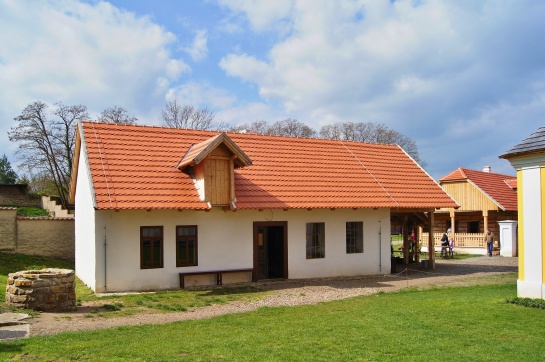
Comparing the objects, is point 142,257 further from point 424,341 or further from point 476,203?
point 476,203

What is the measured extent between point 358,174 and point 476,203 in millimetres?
14318

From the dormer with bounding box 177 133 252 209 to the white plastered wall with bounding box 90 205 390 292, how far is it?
89 centimetres

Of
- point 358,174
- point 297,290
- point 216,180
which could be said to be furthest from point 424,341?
point 358,174

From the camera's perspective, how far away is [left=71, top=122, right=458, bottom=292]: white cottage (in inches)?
618

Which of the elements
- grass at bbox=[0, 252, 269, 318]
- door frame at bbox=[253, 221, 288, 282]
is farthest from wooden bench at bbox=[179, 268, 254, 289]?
grass at bbox=[0, 252, 269, 318]

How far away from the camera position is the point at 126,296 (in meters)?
14.5

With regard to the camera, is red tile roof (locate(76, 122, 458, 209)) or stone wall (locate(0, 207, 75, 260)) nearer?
red tile roof (locate(76, 122, 458, 209))

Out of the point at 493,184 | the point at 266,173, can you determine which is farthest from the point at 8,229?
the point at 493,184

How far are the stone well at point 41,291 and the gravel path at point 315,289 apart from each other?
0.41 metres

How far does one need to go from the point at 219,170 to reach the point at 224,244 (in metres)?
2.60

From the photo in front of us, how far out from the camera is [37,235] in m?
22.3

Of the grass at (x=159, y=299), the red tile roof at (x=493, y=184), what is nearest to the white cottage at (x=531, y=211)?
the grass at (x=159, y=299)

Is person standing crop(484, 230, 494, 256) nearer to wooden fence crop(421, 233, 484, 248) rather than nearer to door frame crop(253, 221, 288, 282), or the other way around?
wooden fence crop(421, 233, 484, 248)

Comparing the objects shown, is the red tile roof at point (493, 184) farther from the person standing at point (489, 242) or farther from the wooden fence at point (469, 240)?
the person standing at point (489, 242)
